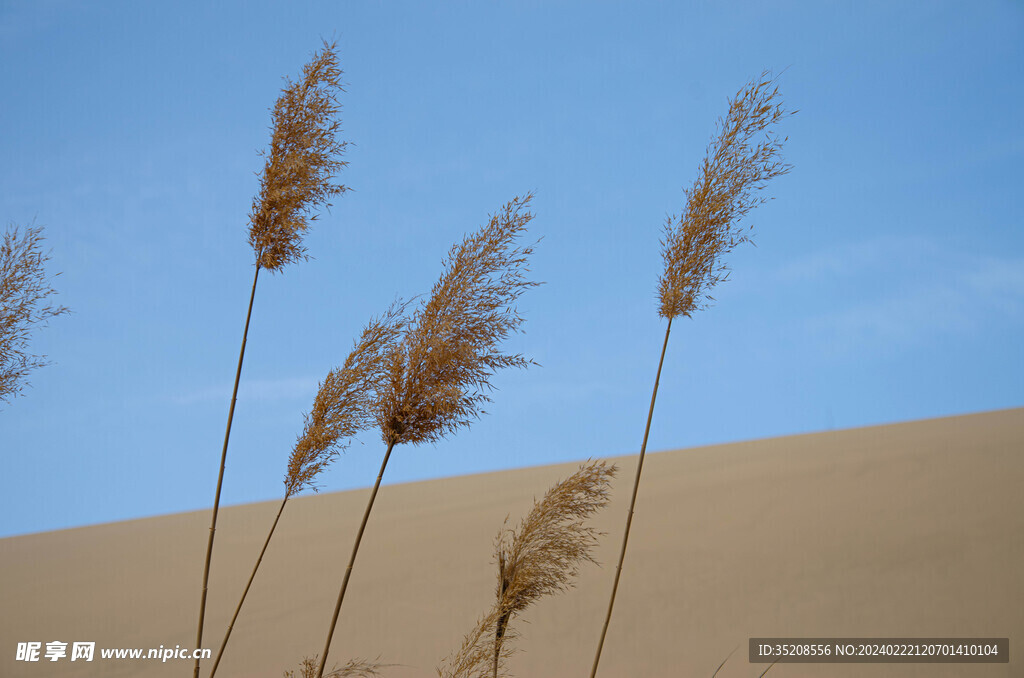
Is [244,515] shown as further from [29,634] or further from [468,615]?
[468,615]

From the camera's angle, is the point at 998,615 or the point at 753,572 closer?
the point at 998,615

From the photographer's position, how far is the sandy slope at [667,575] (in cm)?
649

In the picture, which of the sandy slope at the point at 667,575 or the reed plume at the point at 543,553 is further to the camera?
the sandy slope at the point at 667,575

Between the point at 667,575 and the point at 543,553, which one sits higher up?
the point at 543,553

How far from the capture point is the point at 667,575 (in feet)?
26.7

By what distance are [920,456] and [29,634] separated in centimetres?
1282

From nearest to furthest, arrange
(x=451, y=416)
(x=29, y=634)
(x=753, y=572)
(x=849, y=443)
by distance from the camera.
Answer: (x=451, y=416)
(x=753, y=572)
(x=29, y=634)
(x=849, y=443)

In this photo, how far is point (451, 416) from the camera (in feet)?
8.77

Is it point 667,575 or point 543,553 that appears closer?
point 543,553

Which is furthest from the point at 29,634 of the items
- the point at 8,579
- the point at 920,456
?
the point at 920,456

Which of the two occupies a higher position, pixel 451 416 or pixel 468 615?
pixel 451 416

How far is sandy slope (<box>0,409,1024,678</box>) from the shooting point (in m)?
6.49

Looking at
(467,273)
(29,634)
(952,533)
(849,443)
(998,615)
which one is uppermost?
(849,443)

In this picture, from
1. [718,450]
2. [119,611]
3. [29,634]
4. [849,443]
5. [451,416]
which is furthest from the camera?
[718,450]
